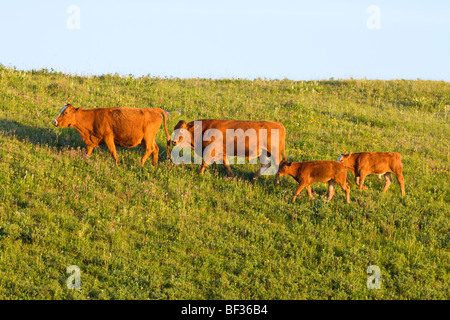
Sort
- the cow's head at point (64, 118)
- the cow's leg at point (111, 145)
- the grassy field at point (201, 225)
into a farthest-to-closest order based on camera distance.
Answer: the cow's leg at point (111, 145) < the cow's head at point (64, 118) < the grassy field at point (201, 225)

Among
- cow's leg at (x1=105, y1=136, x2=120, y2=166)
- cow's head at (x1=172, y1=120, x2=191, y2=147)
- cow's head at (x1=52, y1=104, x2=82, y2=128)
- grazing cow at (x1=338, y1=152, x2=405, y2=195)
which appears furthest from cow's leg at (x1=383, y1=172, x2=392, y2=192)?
Answer: cow's head at (x1=52, y1=104, x2=82, y2=128)

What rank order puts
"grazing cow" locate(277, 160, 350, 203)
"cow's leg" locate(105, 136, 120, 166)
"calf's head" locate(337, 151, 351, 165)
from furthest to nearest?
"cow's leg" locate(105, 136, 120, 166), "calf's head" locate(337, 151, 351, 165), "grazing cow" locate(277, 160, 350, 203)

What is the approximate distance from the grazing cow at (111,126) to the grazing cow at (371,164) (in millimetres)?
6322

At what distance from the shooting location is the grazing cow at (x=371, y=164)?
14977 millimetres

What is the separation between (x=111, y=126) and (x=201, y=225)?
5336mm

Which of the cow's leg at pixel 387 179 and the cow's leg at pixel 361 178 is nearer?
the cow's leg at pixel 361 178

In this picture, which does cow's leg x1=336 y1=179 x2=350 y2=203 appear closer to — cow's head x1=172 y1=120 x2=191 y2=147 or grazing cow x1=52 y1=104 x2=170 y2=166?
cow's head x1=172 y1=120 x2=191 y2=147

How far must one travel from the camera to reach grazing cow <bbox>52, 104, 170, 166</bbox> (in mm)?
15453

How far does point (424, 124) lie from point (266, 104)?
26.8 ft

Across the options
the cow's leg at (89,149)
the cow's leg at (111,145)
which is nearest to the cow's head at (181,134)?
the cow's leg at (111,145)

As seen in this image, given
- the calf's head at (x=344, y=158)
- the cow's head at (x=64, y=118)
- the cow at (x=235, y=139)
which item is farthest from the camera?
the cow at (x=235, y=139)

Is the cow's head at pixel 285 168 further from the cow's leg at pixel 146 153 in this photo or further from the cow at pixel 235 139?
the cow's leg at pixel 146 153

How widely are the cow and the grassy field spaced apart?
67cm
